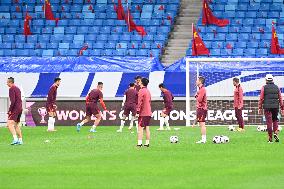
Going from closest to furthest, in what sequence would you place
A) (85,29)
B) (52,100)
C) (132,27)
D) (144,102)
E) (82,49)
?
(144,102)
(52,100)
(82,49)
(132,27)
(85,29)

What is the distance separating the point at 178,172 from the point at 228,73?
979 inches

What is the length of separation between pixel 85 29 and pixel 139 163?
98.9 feet

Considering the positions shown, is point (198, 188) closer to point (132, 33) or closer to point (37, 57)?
point (37, 57)

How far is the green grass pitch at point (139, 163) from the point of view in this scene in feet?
59.3

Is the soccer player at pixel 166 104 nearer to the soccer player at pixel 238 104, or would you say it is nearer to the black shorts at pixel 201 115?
the soccer player at pixel 238 104

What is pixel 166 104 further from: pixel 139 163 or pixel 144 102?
pixel 139 163

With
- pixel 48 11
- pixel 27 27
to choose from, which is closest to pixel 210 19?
pixel 48 11

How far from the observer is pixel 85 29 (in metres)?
52.1

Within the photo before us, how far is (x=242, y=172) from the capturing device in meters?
20.0

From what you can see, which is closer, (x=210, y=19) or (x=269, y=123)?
(x=269, y=123)

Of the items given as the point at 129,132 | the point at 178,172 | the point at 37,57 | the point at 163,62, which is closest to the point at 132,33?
the point at 163,62

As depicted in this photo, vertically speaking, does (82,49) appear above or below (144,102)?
above

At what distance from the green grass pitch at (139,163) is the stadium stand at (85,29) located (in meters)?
16.7

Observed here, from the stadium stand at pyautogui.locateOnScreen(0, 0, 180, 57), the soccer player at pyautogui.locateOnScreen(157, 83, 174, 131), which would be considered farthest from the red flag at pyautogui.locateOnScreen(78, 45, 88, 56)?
the soccer player at pyautogui.locateOnScreen(157, 83, 174, 131)
